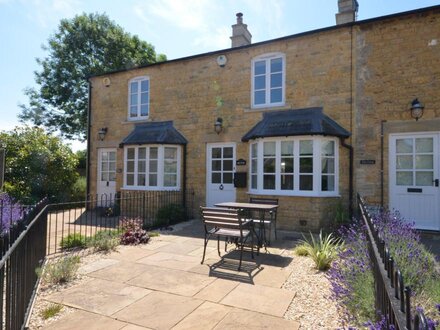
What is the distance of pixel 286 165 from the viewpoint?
903 centimetres

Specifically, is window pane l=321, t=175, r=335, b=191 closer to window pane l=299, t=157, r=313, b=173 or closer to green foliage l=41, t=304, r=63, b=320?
window pane l=299, t=157, r=313, b=173

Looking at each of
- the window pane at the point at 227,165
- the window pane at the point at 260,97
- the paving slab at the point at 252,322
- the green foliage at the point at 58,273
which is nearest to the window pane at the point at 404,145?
the window pane at the point at 260,97

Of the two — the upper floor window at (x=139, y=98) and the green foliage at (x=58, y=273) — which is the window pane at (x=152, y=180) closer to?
the upper floor window at (x=139, y=98)

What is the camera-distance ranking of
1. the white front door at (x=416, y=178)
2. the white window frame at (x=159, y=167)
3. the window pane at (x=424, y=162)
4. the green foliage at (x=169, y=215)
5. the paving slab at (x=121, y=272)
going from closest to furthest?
the paving slab at (x=121, y=272) < the white front door at (x=416, y=178) < the window pane at (x=424, y=162) < the green foliage at (x=169, y=215) < the white window frame at (x=159, y=167)

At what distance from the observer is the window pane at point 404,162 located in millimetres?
8171

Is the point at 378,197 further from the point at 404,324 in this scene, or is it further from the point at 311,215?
the point at 404,324

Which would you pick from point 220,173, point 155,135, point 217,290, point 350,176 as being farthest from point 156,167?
point 217,290

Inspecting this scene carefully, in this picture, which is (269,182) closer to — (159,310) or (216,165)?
(216,165)

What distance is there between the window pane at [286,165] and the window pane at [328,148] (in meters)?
0.99

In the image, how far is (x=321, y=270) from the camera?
4.99m

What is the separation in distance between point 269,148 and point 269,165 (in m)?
0.54

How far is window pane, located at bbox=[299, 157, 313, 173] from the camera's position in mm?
8695

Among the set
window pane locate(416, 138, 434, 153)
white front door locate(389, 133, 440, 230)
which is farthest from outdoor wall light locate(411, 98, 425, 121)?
window pane locate(416, 138, 434, 153)

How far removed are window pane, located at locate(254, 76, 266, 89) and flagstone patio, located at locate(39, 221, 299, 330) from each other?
6055mm
